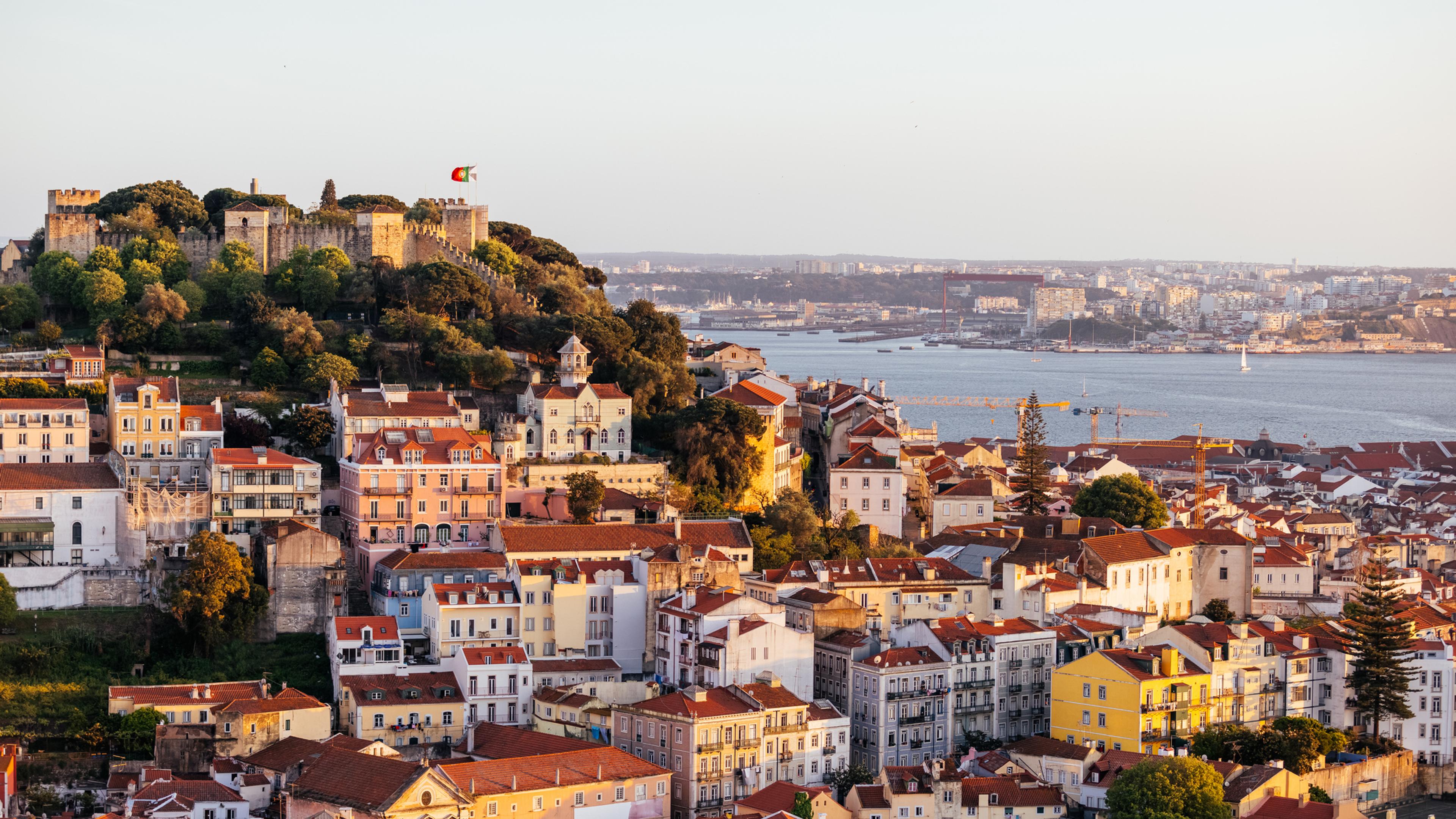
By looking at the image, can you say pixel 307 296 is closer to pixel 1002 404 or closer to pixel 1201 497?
pixel 1201 497

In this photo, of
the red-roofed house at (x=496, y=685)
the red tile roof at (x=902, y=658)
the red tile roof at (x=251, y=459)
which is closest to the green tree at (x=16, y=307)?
the red tile roof at (x=251, y=459)

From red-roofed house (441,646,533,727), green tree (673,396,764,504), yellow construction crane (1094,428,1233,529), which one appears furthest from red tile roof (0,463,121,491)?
yellow construction crane (1094,428,1233,529)

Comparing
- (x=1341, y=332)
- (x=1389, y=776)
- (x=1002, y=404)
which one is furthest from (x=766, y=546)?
(x=1341, y=332)

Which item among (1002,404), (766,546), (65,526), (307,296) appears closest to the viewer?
(65,526)

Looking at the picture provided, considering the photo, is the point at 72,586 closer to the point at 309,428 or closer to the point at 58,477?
the point at 58,477

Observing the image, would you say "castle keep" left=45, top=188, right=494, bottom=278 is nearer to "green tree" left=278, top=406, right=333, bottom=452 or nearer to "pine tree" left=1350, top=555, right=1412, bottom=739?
"green tree" left=278, top=406, right=333, bottom=452

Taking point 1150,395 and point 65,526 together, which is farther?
point 1150,395
